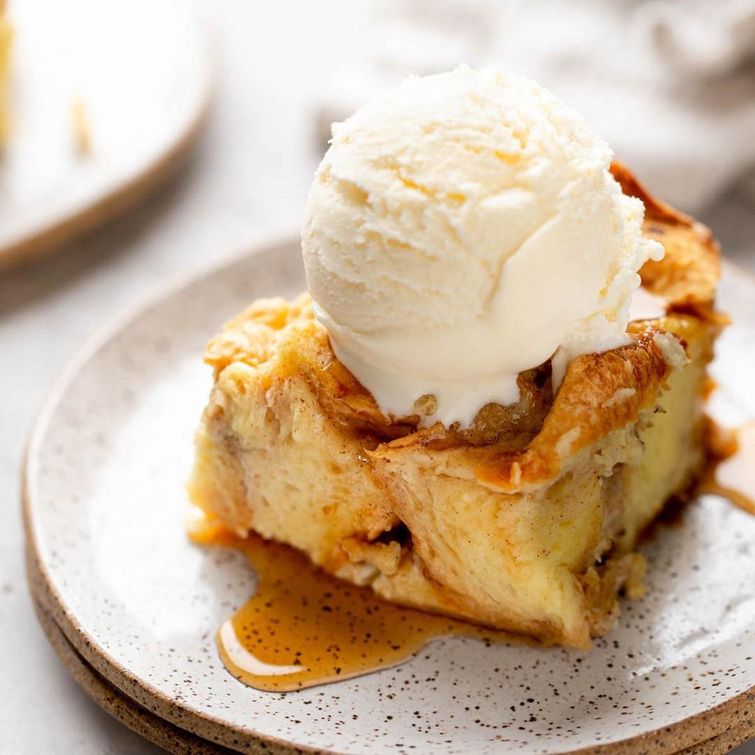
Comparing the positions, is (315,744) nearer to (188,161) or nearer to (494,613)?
(494,613)

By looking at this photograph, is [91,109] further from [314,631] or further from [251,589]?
[314,631]

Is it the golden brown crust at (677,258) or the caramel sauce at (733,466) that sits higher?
the golden brown crust at (677,258)

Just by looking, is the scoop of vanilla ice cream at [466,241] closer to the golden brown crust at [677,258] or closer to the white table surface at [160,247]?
the golden brown crust at [677,258]

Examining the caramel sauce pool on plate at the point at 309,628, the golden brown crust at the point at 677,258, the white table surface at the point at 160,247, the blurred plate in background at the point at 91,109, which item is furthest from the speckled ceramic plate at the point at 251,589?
the blurred plate in background at the point at 91,109

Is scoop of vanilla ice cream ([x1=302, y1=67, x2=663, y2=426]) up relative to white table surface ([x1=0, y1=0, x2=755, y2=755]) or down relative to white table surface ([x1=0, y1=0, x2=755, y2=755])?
up

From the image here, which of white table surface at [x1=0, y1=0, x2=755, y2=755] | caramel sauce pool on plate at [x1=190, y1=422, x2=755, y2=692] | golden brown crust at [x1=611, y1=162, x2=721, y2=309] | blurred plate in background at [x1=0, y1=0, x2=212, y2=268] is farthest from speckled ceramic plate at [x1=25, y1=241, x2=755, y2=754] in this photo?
blurred plate in background at [x1=0, y1=0, x2=212, y2=268]

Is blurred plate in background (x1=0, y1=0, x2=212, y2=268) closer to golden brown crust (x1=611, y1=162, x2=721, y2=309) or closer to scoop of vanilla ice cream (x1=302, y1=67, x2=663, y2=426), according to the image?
scoop of vanilla ice cream (x1=302, y1=67, x2=663, y2=426)

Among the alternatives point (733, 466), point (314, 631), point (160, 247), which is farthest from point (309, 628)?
point (160, 247)

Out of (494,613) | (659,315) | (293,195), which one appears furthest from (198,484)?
(293,195)
